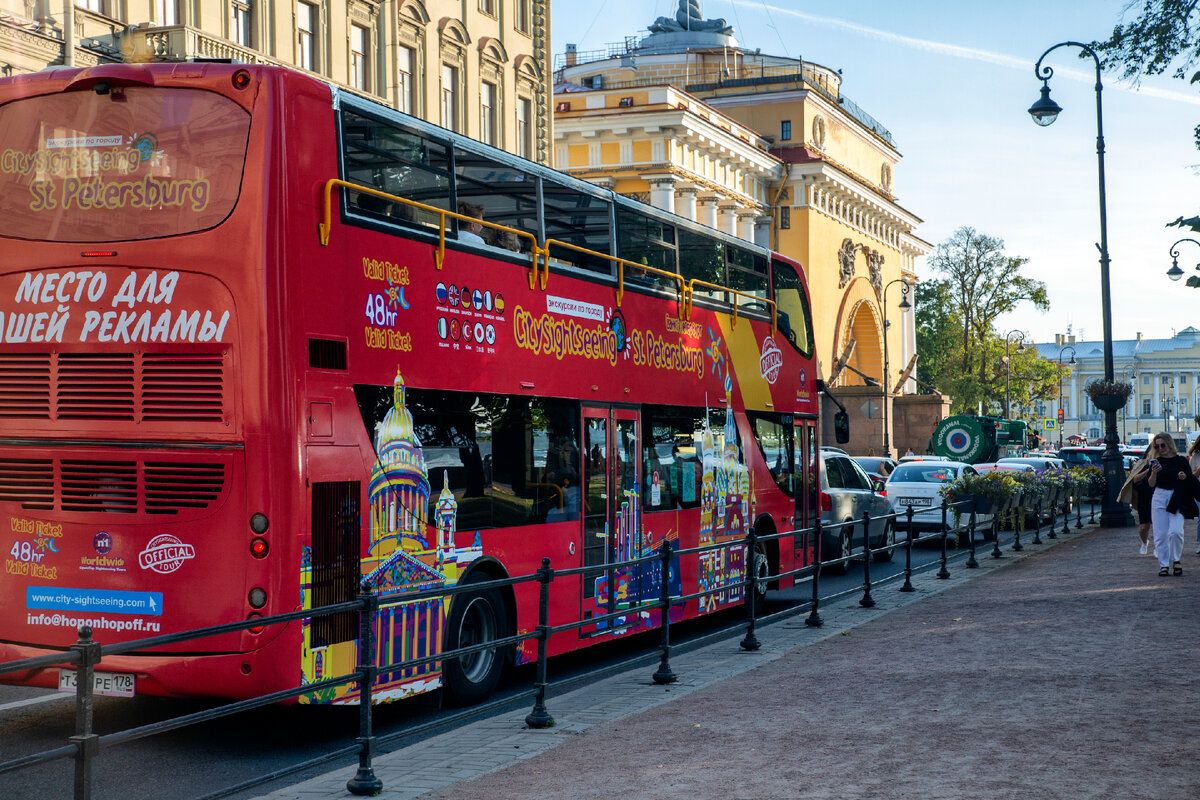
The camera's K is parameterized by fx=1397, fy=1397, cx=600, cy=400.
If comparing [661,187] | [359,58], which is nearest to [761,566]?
[359,58]

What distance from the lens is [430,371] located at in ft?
30.2

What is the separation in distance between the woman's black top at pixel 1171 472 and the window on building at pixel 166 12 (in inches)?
768

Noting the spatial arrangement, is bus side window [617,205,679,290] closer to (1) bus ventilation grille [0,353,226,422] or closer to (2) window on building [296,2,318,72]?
(1) bus ventilation grille [0,353,226,422]

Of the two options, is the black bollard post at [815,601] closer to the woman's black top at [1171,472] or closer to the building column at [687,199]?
the woman's black top at [1171,472]

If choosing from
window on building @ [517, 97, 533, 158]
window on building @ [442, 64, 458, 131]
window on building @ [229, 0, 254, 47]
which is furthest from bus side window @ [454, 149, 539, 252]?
window on building @ [517, 97, 533, 158]

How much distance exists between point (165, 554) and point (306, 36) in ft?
84.3

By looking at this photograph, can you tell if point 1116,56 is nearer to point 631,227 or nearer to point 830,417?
point 631,227

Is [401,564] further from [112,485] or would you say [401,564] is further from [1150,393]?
[1150,393]

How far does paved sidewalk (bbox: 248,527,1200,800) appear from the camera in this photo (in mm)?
6777

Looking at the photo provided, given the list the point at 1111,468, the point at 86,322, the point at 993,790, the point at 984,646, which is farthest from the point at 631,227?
the point at 1111,468

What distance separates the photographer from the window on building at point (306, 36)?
31.2m

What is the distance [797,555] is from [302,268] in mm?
10042

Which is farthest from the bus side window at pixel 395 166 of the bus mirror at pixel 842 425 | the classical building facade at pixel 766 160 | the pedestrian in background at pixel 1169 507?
the classical building facade at pixel 766 160

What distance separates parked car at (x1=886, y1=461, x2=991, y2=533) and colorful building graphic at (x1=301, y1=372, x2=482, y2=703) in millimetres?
17103
